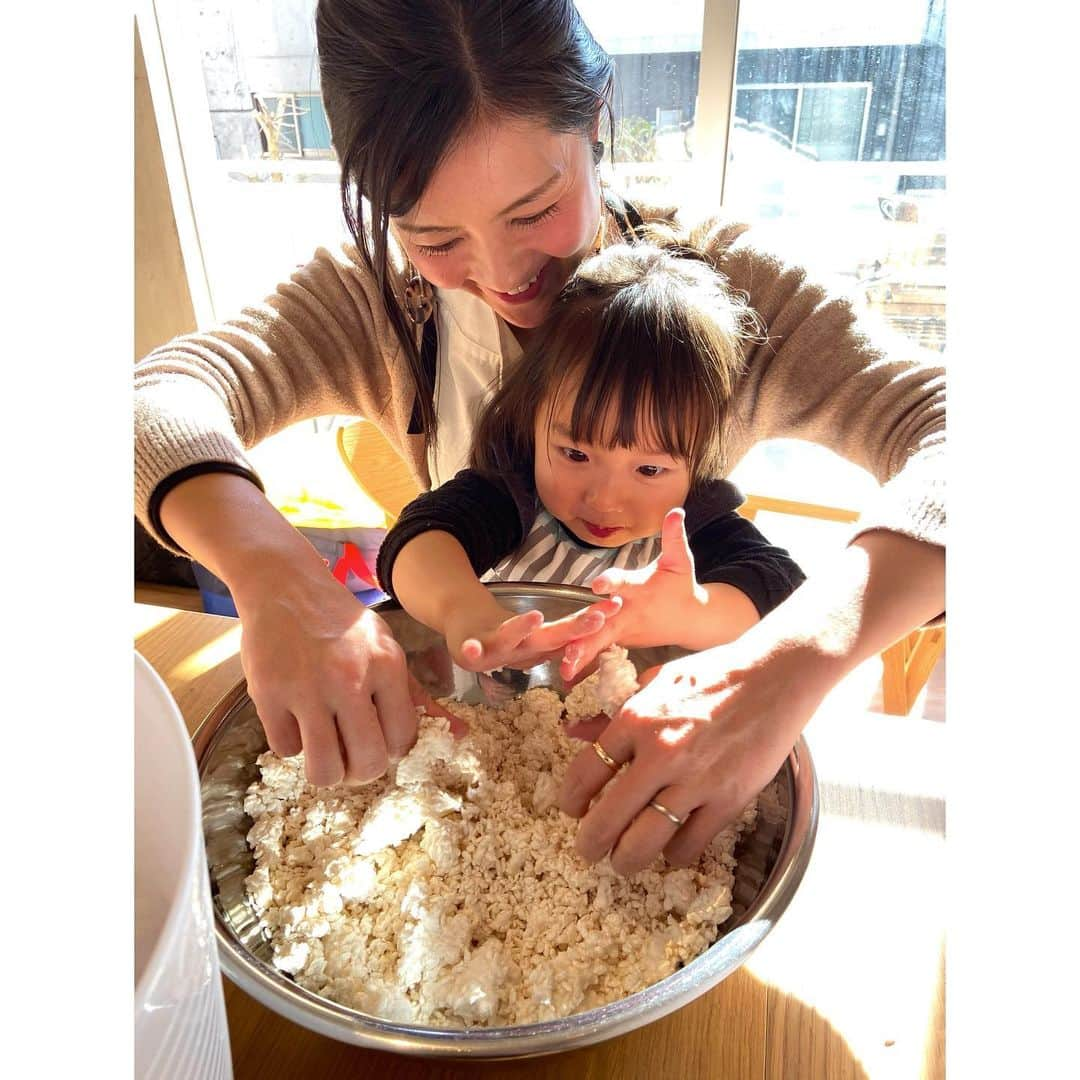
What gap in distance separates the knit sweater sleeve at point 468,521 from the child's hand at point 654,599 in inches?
11.0

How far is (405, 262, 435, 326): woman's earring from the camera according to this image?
3.41 feet

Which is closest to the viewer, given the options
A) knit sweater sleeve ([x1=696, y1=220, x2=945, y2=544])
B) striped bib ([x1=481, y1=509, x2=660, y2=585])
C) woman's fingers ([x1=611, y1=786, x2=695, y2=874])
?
woman's fingers ([x1=611, y1=786, x2=695, y2=874])

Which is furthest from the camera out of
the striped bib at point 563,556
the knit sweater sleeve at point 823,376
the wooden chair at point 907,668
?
the wooden chair at point 907,668

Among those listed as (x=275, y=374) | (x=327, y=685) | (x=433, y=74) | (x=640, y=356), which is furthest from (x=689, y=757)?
(x=275, y=374)

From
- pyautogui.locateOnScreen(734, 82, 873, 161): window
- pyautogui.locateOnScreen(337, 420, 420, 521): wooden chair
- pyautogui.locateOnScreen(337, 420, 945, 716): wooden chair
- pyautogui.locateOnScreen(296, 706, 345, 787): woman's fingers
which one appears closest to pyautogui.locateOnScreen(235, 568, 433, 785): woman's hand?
pyautogui.locateOnScreen(296, 706, 345, 787): woman's fingers

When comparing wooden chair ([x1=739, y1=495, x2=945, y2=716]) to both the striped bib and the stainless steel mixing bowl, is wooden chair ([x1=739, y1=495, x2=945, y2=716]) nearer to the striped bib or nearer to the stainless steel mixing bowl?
the striped bib

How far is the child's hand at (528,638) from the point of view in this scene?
1.96 ft

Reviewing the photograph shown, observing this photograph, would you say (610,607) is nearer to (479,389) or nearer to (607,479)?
(607,479)

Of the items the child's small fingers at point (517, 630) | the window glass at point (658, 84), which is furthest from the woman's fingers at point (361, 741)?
the window glass at point (658, 84)

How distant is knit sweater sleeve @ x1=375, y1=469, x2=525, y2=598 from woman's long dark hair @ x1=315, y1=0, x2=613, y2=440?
0.34 m

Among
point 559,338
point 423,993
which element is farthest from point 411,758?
point 559,338

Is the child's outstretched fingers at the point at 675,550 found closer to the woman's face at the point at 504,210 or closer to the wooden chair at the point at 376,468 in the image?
the woman's face at the point at 504,210
